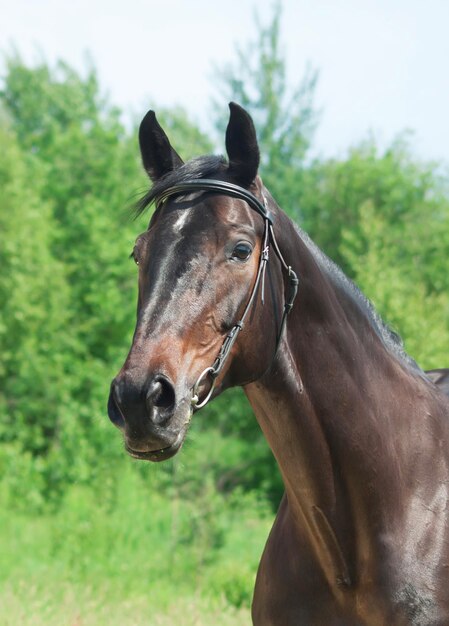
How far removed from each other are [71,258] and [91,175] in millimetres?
2620

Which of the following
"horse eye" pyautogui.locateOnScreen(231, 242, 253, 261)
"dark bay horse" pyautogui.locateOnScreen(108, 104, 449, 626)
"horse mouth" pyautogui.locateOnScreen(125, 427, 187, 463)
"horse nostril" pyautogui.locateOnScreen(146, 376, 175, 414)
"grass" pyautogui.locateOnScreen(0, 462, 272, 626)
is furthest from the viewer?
"grass" pyautogui.locateOnScreen(0, 462, 272, 626)

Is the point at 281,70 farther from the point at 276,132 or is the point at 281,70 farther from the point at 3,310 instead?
the point at 3,310

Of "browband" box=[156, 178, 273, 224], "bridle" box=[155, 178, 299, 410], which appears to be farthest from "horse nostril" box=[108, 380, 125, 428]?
"browband" box=[156, 178, 273, 224]

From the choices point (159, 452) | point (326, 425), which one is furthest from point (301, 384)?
point (159, 452)

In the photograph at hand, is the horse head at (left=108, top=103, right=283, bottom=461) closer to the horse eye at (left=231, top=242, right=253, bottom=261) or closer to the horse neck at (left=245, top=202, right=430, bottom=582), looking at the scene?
the horse eye at (left=231, top=242, right=253, bottom=261)

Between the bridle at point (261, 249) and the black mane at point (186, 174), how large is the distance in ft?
0.07

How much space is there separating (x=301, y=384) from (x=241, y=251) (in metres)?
0.57

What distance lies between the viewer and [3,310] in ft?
61.4

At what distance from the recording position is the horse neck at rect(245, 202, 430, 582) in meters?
3.17

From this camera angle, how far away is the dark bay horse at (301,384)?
9.37 feet

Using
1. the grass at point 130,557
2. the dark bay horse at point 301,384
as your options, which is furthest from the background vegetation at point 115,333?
the dark bay horse at point 301,384

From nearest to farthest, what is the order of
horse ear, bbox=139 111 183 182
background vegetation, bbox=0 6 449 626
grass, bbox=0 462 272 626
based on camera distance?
horse ear, bbox=139 111 183 182 < grass, bbox=0 462 272 626 < background vegetation, bbox=0 6 449 626

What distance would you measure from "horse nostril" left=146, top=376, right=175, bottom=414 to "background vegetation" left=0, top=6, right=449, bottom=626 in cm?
366

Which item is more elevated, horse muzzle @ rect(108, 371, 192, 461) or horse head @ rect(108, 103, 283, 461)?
horse head @ rect(108, 103, 283, 461)
